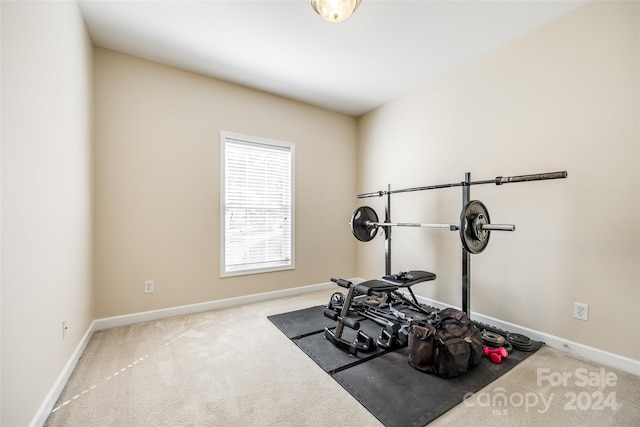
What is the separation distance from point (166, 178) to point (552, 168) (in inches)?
142

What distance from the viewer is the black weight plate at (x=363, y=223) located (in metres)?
3.20

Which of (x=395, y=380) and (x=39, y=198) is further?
(x=395, y=380)

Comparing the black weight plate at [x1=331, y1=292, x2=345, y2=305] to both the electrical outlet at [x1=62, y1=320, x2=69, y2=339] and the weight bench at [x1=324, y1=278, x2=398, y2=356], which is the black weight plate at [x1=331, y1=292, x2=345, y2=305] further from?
the electrical outlet at [x1=62, y1=320, x2=69, y2=339]

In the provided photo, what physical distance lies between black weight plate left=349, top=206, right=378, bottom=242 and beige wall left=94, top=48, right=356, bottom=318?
900mm

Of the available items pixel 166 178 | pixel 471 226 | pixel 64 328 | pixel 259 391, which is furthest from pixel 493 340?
pixel 166 178

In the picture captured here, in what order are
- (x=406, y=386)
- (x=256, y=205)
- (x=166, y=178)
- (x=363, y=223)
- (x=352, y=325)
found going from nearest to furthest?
(x=406, y=386) → (x=352, y=325) → (x=166, y=178) → (x=363, y=223) → (x=256, y=205)

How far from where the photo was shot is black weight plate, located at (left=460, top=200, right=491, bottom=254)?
2.07m

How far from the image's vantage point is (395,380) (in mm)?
1770

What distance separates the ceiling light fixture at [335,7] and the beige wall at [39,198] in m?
1.58

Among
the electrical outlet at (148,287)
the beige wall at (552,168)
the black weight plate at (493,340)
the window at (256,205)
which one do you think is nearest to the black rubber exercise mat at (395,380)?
the black weight plate at (493,340)

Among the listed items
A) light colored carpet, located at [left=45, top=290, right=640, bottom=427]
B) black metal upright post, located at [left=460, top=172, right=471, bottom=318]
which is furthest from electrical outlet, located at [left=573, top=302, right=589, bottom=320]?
black metal upright post, located at [left=460, top=172, right=471, bottom=318]

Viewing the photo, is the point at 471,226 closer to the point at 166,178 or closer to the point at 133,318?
the point at 166,178

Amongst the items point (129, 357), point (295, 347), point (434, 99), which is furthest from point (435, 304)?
point (129, 357)

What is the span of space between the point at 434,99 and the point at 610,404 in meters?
2.94
